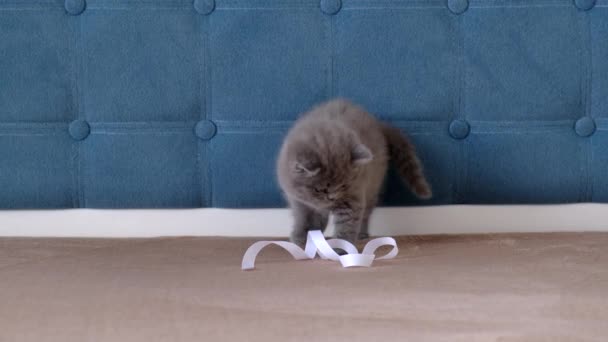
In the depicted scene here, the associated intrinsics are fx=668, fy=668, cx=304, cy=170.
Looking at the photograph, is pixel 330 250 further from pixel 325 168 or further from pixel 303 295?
pixel 303 295

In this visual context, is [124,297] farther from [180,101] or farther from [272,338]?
[180,101]

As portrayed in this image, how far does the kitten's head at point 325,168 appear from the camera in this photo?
4.38 ft

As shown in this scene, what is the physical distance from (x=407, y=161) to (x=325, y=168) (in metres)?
0.22

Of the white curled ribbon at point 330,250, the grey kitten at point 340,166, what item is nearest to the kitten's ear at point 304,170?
the grey kitten at point 340,166

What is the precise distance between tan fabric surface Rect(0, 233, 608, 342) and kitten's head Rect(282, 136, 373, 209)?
156 mm

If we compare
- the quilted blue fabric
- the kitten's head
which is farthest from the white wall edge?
the kitten's head

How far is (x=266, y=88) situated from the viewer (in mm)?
1514

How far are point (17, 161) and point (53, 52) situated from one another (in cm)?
26

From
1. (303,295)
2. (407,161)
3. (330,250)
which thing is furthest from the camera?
(407,161)

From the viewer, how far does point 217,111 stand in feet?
4.98

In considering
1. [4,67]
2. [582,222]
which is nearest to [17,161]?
[4,67]

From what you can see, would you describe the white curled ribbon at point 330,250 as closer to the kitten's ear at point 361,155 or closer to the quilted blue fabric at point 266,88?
the kitten's ear at point 361,155

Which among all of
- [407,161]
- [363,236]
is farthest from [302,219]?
[407,161]

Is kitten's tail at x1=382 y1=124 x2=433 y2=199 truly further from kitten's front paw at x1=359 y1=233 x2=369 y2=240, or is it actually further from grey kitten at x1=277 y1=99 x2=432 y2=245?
kitten's front paw at x1=359 y1=233 x2=369 y2=240
